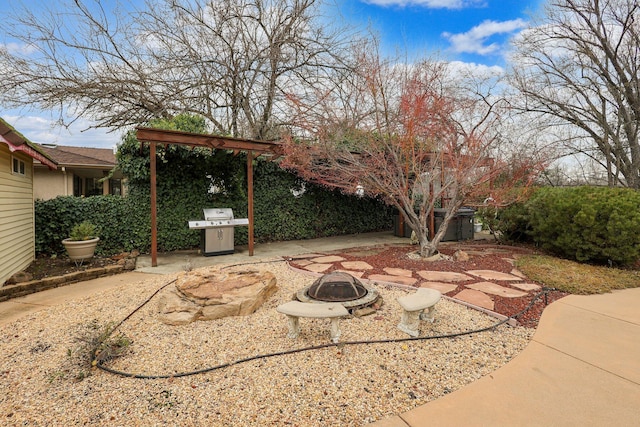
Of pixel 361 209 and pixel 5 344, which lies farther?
pixel 361 209

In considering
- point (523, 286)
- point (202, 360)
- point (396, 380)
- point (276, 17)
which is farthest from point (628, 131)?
point (202, 360)

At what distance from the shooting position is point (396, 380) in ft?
6.66

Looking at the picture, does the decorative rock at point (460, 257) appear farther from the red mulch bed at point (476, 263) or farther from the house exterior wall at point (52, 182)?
the house exterior wall at point (52, 182)

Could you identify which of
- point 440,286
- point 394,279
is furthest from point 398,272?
point 440,286

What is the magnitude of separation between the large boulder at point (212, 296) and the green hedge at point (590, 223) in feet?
17.1

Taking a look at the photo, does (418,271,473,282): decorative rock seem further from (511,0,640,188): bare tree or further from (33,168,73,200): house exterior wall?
(33,168,73,200): house exterior wall

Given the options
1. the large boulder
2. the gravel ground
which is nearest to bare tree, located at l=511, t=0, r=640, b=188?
the gravel ground

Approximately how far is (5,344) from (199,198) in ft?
14.8

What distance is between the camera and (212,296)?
312cm

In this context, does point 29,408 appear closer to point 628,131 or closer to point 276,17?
point 276,17

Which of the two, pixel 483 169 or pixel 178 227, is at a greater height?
pixel 483 169

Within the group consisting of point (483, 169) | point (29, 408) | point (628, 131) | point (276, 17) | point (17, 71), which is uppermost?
point (276, 17)

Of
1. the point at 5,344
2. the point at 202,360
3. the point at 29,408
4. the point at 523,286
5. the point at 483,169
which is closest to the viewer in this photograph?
the point at 29,408

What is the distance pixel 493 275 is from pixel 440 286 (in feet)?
3.73
